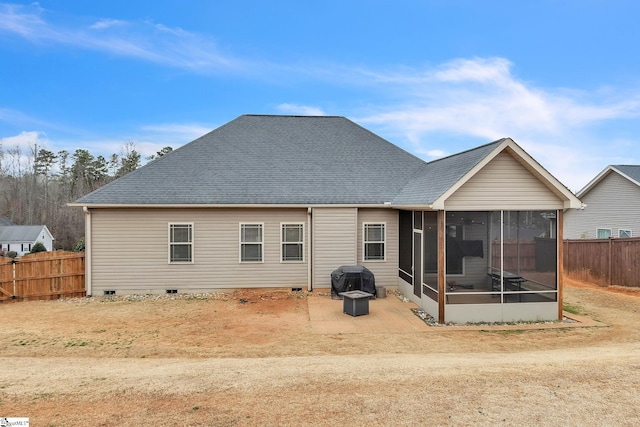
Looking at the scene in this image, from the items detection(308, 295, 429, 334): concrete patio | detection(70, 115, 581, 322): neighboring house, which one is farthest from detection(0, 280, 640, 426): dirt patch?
detection(70, 115, 581, 322): neighboring house

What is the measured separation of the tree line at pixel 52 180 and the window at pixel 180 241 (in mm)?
40530

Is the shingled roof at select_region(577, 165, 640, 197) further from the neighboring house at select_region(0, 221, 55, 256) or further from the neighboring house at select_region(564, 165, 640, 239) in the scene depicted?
the neighboring house at select_region(0, 221, 55, 256)

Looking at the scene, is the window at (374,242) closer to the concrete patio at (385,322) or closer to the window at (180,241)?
the concrete patio at (385,322)

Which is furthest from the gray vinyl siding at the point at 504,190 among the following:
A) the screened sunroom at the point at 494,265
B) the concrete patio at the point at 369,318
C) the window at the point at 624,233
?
the window at the point at 624,233

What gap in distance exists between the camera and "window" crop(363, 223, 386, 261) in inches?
584

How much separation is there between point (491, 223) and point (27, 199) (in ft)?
206

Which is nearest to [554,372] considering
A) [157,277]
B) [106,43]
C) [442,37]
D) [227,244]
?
[227,244]

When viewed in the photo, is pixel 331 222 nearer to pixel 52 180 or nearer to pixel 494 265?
pixel 494 265

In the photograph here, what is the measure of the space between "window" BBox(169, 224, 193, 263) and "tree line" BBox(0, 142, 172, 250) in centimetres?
4053

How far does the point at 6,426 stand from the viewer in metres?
4.62

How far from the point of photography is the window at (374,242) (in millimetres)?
14844

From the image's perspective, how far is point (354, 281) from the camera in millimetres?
13461

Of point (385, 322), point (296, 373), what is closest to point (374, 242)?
point (385, 322)

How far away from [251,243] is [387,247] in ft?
17.0
